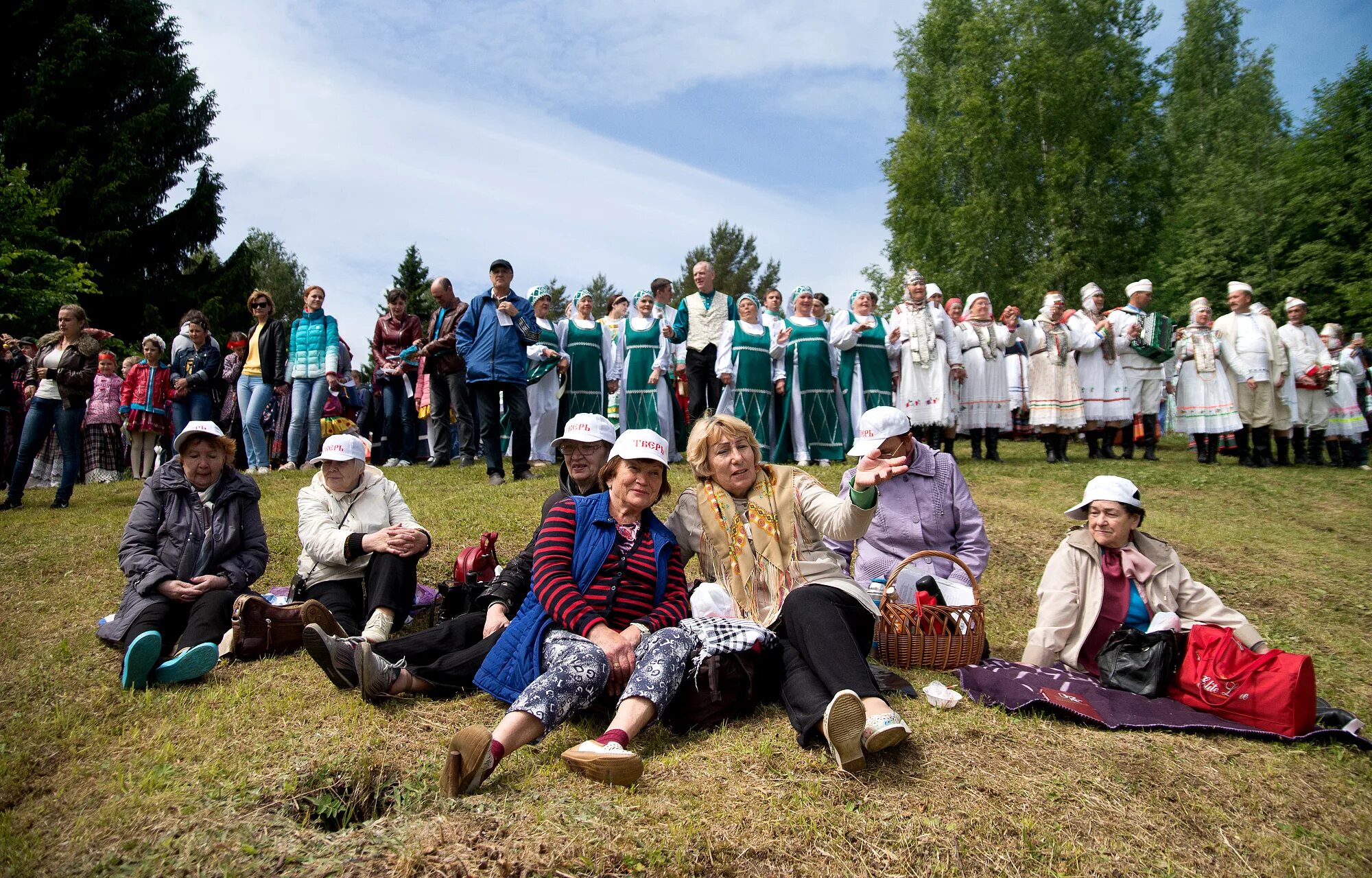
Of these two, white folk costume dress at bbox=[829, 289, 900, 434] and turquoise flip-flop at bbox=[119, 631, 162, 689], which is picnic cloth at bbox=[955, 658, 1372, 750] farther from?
white folk costume dress at bbox=[829, 289, 900, 434]

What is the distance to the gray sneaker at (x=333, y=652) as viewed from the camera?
3.65 metres

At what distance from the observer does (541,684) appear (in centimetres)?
325

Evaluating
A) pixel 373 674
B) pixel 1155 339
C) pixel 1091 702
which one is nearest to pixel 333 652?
pixel 373 674

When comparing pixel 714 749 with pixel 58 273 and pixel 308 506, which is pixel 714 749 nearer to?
pixel 308 506

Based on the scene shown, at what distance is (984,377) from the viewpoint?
11.8 meters

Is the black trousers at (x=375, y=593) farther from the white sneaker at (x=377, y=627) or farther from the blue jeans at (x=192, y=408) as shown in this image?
the blue jeans at (x=192, y=408)

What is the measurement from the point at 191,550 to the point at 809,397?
26.2ft

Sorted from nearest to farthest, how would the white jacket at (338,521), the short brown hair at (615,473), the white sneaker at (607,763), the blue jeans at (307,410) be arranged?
the white sneaker at (607,763) → the short brown hair at (615,473) → the white jacket at (338,521) → the blue jeans at (307,410)

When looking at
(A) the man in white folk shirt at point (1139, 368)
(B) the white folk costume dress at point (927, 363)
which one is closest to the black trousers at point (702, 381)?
(B) the white folk costume dress at point (927, 363)

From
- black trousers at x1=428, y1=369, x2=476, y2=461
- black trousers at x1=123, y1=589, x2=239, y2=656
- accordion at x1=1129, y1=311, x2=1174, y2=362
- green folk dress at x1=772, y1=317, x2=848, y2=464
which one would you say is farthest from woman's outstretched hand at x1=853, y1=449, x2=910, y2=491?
accordion at x1=1129, y1=311, x2=1174, y2=362

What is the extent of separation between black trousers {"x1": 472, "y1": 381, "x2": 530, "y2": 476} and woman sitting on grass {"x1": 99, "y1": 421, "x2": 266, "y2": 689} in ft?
14.0

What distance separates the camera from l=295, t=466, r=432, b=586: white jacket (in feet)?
15.5

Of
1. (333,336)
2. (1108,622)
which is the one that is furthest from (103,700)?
(333,336)

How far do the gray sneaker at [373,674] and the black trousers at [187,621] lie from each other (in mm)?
1054
